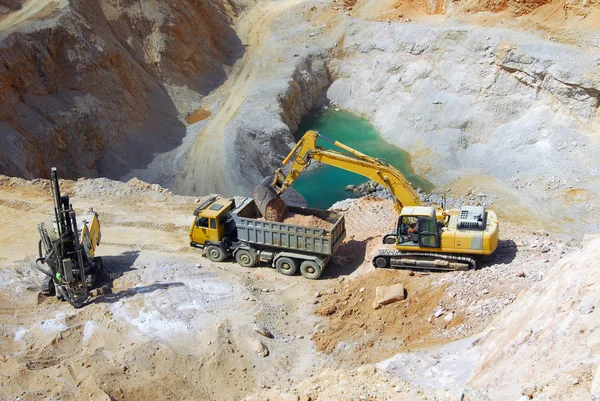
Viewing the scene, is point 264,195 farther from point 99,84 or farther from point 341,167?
point 99,84

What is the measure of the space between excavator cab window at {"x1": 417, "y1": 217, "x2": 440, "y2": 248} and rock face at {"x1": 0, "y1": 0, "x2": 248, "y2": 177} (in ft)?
58.0

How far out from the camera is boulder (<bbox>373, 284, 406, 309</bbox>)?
16016 millimetres

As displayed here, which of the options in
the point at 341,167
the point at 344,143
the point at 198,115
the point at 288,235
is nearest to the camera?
the point at 288,235

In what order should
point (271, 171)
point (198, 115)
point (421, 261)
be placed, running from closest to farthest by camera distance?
point (421, 261)
point (271, 171)
point (198, 115)

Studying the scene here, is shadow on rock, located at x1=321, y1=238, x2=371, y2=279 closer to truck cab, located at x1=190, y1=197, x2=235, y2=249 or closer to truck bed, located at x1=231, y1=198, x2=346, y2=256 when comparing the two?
truck bed, located at x1=231, y1=198, x2=346, y2=256

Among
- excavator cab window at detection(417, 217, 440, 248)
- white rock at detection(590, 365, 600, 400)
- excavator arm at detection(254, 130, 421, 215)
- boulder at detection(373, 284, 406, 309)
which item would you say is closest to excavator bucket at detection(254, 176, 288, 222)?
excavator arm at detection(254, 130, 421, 215)

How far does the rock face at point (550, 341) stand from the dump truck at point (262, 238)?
656 cm

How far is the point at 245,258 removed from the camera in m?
19.3

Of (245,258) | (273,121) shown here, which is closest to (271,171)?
(273,121)

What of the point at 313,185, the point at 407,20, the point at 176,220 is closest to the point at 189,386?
the point at 176,220

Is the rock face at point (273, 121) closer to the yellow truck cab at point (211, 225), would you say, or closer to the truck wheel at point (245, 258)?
the yellow truck cab at point (211, 225)

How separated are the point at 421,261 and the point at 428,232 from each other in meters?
0.94

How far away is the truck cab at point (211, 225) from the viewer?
19.3m

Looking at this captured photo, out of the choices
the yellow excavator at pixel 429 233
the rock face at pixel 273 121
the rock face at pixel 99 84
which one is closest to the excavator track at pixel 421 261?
the yellow excavator at pixel 429 233
